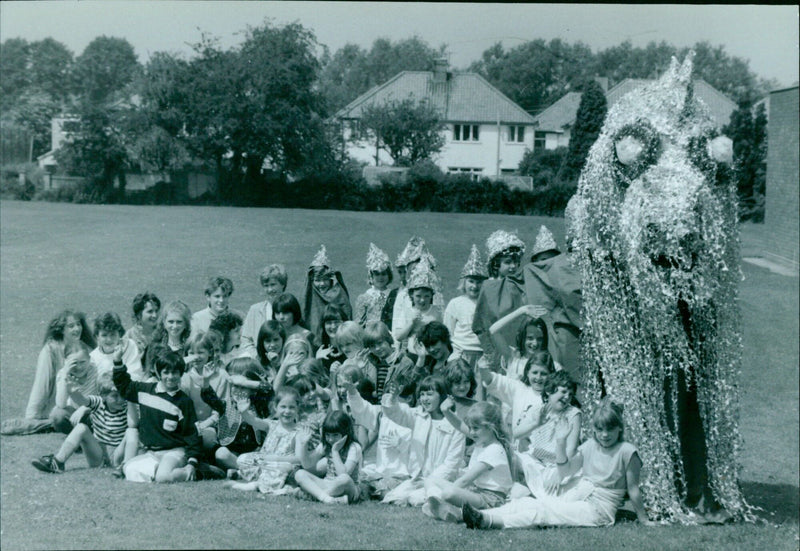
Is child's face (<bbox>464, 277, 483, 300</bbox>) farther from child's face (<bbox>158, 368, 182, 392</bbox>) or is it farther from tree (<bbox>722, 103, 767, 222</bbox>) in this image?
tree (<bbox>722, 103, 767, 222</bbox>)

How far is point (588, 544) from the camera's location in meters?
4.71

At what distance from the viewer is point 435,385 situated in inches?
208

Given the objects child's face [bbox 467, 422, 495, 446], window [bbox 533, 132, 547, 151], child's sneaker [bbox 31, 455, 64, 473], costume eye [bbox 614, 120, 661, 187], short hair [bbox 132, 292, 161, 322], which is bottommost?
child's sneaker [bbox 31, 455, 64, 473]

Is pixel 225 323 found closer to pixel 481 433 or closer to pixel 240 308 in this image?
pixel 240 308

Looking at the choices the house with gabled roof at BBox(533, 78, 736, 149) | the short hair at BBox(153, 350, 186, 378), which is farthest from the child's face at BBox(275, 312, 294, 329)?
the house with gabled roof at BBox(533, 78, 736, 149)

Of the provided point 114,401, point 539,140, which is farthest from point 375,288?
point 539,140

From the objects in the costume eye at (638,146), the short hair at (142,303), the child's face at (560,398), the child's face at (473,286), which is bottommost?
the child's face at (560,398)

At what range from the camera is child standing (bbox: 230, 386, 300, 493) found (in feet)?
17.5

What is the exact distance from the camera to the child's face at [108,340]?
6367mm

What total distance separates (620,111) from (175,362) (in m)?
3.09

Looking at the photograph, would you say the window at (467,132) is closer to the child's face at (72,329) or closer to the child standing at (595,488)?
the child standing at (595,488)

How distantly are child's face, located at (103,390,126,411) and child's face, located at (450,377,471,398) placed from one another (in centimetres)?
232

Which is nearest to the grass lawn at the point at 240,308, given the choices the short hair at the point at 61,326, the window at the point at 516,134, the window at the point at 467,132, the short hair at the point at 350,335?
the window at the point at 467,132

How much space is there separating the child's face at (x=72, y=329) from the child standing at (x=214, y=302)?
1.07 meters
